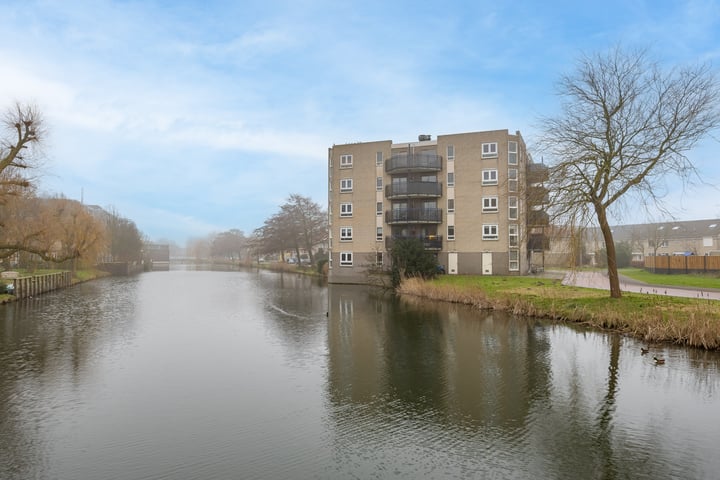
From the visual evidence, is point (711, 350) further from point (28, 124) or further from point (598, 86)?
point (28, 124)

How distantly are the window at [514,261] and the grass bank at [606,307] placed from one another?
8.06m

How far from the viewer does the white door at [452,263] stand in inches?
1537

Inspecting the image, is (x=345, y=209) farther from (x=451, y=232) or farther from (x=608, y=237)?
(x=608, y=237)

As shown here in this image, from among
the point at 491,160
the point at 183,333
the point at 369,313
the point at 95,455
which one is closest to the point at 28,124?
the point at 183,333

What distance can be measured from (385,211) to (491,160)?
9.70 metres

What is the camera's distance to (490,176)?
38.3 m

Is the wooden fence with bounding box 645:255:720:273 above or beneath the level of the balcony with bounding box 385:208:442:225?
beneath

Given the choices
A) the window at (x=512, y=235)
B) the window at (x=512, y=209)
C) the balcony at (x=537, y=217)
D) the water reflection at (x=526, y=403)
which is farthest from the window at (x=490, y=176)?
the water reflection at (x=526, y=403)

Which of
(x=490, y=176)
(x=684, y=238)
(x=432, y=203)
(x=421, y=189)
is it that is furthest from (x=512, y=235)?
(x=684, y=238)

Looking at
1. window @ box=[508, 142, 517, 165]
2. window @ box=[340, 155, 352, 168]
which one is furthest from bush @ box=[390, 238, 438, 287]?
window @ box=[340, 155, 352, 168]

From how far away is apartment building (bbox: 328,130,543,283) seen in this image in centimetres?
3794

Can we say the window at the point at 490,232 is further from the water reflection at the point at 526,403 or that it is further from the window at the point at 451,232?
the water reflection at the point at 526,403

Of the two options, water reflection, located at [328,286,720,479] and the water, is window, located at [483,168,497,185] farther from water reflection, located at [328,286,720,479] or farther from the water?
water reflection, located at [328,286,720,479]

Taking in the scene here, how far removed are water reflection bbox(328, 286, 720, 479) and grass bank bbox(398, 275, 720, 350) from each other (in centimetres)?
84
